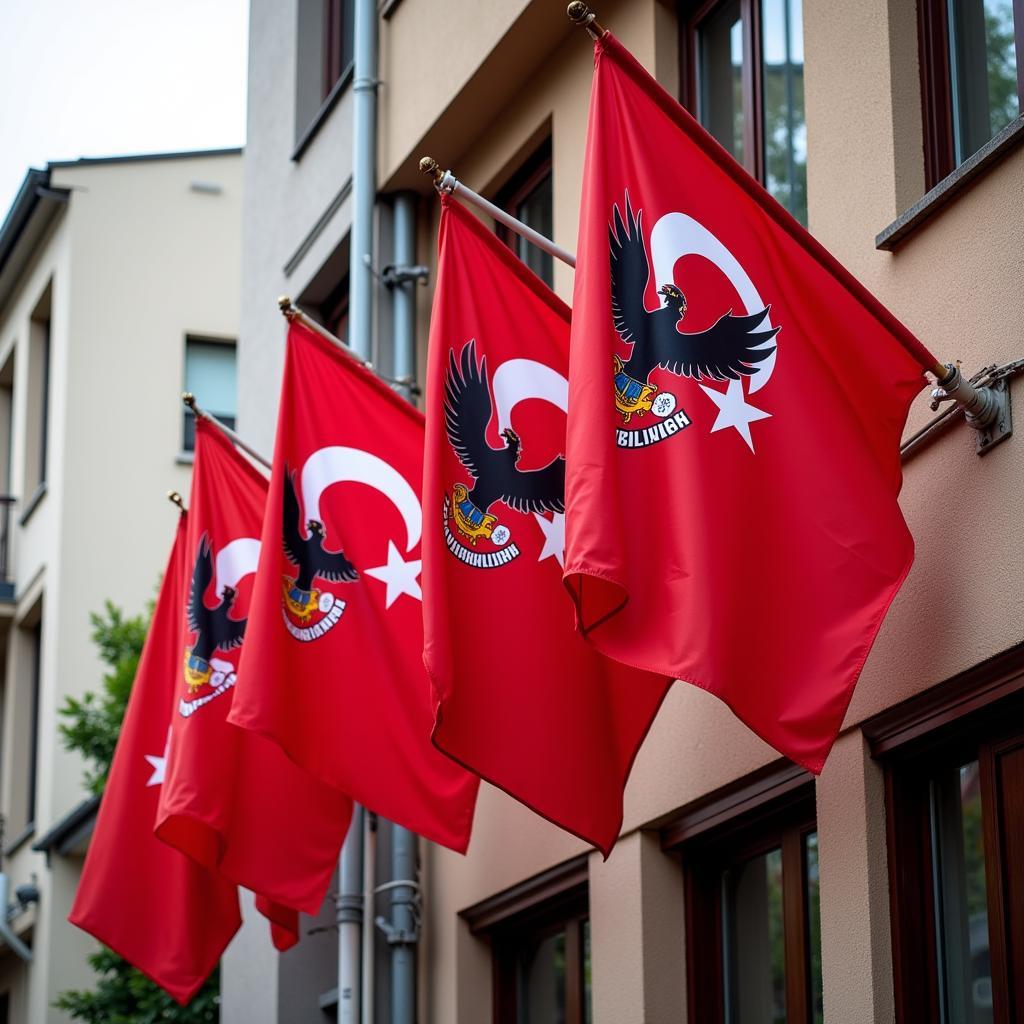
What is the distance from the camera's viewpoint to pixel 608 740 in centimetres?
761

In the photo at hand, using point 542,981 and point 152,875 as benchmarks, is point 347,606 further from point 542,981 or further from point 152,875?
point 542,981

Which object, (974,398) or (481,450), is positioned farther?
(481,450)

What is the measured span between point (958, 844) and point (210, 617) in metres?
4.48

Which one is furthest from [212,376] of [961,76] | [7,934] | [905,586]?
[905,586]

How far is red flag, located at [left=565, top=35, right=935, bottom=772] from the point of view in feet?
21.1

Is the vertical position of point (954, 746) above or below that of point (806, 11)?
below

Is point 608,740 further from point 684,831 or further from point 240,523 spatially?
point 240,523

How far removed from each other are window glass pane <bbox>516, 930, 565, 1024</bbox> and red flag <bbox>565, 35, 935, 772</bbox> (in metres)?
4.51

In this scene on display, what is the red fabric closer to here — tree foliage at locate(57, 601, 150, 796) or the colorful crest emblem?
the colorful crest emblem

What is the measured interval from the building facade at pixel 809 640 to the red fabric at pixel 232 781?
1166 mm

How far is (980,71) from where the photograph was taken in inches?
308

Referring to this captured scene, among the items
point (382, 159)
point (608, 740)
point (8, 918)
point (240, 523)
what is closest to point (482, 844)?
point (240, 523)

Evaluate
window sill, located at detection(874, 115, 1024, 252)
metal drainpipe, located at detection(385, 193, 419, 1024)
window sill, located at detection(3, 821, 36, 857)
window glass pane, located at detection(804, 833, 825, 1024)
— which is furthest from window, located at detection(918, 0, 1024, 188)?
window sill, located at detection(3, 821, 36, 857)

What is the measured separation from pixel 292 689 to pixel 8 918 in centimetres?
1505
